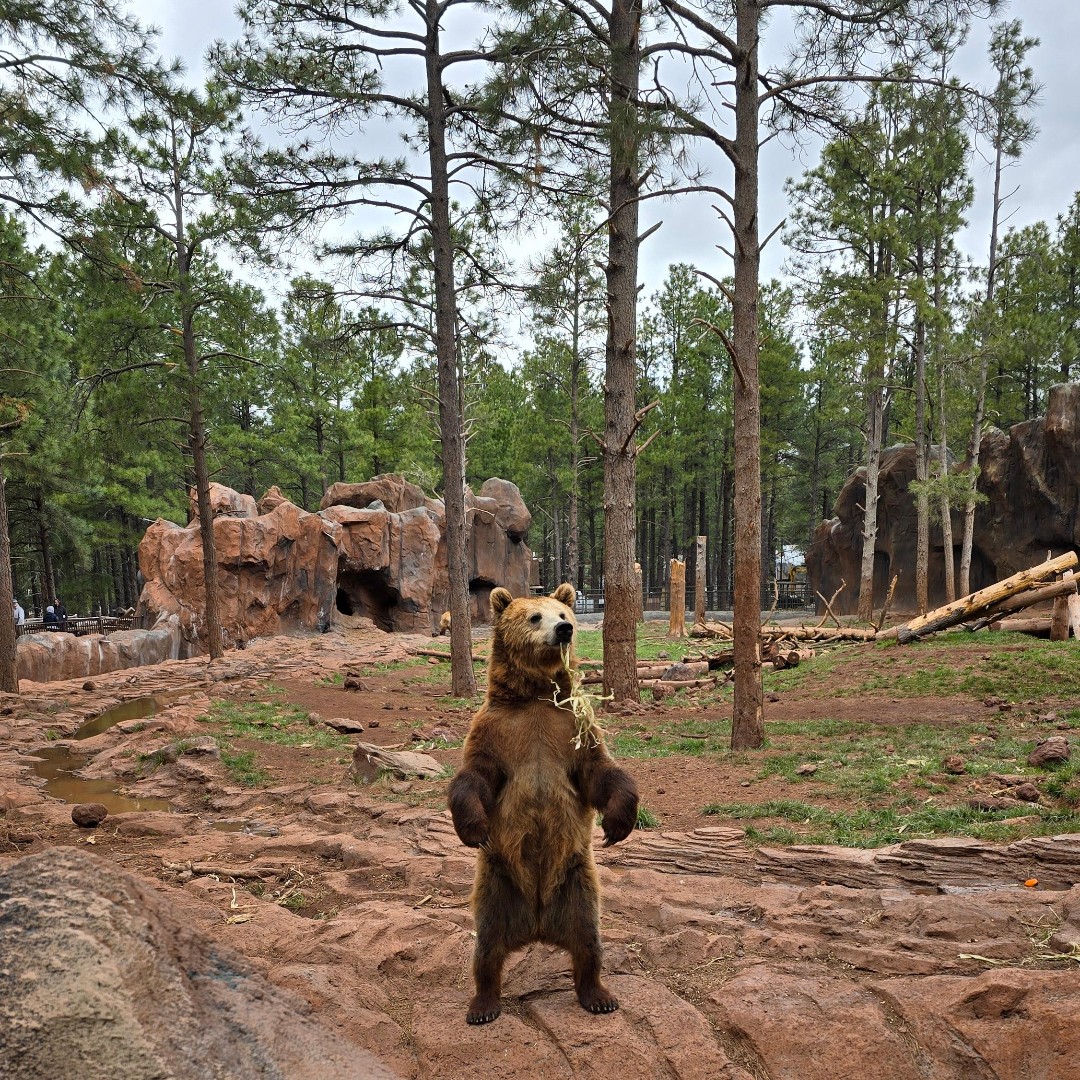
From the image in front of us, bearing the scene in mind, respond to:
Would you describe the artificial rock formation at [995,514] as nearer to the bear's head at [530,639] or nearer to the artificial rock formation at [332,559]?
the artificial rock formation at [332,559]

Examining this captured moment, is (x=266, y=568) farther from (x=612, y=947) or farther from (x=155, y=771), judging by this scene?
(x=612, y=947)

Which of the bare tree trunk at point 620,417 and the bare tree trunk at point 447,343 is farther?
the bare tree trunk at point 447,343

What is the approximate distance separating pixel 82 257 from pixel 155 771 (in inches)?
270

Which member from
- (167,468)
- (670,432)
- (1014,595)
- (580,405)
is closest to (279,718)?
(1014,595)

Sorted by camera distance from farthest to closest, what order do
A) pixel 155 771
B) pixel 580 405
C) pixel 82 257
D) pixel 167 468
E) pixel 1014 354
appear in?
pixel 580 405 → pixel 167 468 → pixel 1014 354 → pixel 82 257 → pixel 155 771

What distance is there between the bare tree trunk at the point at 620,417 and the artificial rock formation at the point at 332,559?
42.9ft

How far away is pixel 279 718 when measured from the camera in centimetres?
1022

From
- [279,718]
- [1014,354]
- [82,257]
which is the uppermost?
[1014,354]

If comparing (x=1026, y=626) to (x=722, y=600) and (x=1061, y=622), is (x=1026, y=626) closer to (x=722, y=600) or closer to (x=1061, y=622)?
(x=1061, y=622)

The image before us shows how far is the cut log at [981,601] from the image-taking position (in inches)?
560

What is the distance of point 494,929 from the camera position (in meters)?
3.17

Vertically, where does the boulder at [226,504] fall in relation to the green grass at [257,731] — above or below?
above

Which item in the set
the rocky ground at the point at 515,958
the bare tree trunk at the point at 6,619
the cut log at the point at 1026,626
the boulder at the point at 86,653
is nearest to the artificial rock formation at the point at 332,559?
the boulder at the point at 86,653

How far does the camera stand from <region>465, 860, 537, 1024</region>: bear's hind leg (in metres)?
3.12
